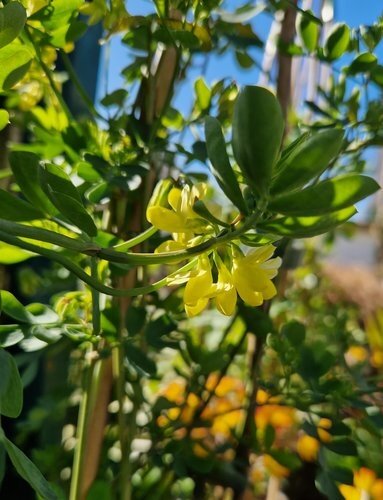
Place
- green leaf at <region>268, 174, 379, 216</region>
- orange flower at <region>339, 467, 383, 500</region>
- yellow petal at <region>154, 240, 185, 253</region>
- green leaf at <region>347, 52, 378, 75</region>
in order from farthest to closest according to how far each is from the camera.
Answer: orange flower at <region>339, 467, 383, 500</region> → green leaf at <region>347, 52, 378, 75</region> → yellow petal at <region>154, 240, 185, 253</region> → green leaf at <region>268, 174, 379, 216</region>

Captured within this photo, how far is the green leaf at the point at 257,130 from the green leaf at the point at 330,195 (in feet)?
0.04

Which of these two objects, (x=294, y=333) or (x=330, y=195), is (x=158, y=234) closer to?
(x=294, y=333)

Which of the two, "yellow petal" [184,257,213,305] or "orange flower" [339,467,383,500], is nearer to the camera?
"yellow petal" [184,257,213,305]

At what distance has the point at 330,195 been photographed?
180mm

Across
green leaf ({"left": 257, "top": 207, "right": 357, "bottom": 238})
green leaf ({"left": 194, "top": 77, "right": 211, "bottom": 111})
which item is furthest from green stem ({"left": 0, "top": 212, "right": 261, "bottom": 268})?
green leaf ({"left": 194, "top": 77, "right": 211, "bottom": 111})

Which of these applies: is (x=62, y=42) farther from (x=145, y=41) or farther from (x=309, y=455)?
(x=309, y=455)

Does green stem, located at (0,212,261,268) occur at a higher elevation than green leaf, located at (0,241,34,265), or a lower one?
higher

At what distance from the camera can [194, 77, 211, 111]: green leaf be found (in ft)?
1.38

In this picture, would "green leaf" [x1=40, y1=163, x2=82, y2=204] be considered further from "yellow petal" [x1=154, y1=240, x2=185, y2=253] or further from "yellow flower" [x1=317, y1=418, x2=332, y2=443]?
"yellow flower" [x1=317, y1=418, x2=332, y2=443]

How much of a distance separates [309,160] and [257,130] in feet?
0.06

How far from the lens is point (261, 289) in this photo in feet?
0.82

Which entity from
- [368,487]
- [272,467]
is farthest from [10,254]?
[368,487]

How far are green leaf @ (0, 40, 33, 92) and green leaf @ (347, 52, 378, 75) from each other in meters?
0.24

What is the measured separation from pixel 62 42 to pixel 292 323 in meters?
0.26
